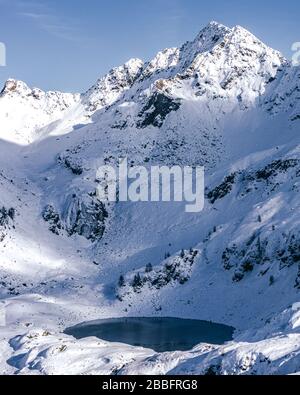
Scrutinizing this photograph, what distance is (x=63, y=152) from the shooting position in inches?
5295

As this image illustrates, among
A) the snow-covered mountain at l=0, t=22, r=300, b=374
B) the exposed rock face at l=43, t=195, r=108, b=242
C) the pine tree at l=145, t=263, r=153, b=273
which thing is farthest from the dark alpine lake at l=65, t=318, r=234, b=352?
the exposed rock face at l=43, t=195, r=108, b=242

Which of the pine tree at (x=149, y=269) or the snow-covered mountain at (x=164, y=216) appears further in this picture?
the pine tree at (x=149, y=269)

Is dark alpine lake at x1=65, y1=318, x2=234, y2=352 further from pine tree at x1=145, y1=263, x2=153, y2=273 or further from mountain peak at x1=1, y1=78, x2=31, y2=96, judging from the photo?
mountain peak at x1=1, y1=78, x2=31, y2=96

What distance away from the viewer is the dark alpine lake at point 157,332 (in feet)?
229

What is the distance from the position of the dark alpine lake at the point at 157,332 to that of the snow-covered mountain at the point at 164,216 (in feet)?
7.52

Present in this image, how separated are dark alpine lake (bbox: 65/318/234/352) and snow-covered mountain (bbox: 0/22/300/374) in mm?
2292

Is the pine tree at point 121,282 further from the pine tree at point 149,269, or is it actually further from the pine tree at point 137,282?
the pine tree at point 149,269

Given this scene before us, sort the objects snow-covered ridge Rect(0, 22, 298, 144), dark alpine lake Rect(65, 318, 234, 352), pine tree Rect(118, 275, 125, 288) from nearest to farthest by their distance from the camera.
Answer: dark alpine lake Rect(65, 318, 234, 352) < pine tree Rect(118, 275, 125, 288) < snow-covered ridge Rect(0, 22, 298, 144)

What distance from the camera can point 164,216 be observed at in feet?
348

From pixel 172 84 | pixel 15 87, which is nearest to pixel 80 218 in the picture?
pixel 172 84

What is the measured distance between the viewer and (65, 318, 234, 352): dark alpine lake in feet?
229

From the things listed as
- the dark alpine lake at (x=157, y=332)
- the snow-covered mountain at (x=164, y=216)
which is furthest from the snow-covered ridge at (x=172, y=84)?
the dark alpine lake at (x=157, y=332)

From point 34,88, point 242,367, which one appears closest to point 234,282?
point 242,367

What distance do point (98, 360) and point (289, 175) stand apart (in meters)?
60.1
